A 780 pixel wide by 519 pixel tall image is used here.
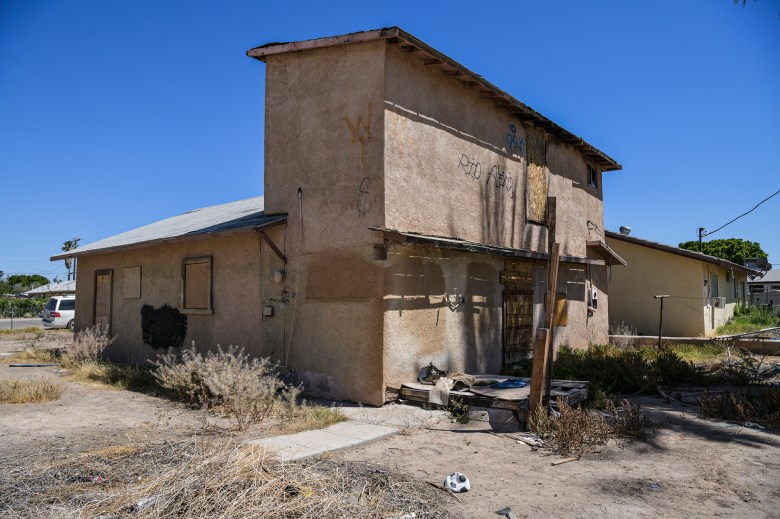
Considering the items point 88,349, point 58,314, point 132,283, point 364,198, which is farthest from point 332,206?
point 58,314

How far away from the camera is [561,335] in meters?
13.5

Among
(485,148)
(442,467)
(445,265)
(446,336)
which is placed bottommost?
(442,467)

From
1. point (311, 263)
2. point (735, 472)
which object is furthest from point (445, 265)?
point (735, 472)

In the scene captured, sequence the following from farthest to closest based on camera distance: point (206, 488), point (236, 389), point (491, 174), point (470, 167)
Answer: point (491, 174)
point (470, 167)
point (236, 389)
point (206, 488)

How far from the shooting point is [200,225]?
13.5 metres

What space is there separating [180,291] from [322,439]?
6.78 metres

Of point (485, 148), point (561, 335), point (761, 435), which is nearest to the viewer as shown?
point (761, 435)

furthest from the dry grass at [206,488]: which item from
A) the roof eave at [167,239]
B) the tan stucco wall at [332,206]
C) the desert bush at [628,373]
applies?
the desert bush at [628,373]

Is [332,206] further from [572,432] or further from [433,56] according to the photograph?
[572,432]

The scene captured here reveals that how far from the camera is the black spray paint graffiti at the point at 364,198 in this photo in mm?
8758

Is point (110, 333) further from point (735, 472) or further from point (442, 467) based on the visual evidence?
point (735, 472)

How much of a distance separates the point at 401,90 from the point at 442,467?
596 centimetres

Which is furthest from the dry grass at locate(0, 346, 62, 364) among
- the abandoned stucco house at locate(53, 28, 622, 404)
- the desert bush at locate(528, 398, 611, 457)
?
the desert bush at locate(528, 398, 611, 457)

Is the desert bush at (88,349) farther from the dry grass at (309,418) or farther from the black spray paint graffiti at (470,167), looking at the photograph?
the black spray paint graffiti at (470,167)
